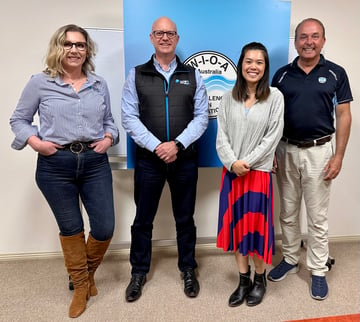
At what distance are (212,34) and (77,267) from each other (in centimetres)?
176

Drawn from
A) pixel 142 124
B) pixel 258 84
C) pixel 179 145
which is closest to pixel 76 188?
pixel 142 124

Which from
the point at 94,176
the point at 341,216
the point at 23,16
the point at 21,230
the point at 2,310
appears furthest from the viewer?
the point at 341,216

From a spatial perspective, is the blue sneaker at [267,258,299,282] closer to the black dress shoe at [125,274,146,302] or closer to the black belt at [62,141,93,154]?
the black dress shoe at [125,274,146,302]

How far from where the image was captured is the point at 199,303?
77.4 inches

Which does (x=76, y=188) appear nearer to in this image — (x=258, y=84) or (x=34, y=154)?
(x=34, y=154)

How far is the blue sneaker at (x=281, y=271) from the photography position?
7.30ft

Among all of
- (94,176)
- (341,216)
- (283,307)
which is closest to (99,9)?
(94,176)

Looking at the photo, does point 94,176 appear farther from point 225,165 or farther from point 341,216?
point 341,216

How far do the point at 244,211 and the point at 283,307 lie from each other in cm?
70

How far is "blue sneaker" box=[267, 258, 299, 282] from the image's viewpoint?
2225 millimetres

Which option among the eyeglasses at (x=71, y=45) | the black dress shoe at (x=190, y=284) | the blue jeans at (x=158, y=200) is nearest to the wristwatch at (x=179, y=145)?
the blue jeans at (x=158, y=200)

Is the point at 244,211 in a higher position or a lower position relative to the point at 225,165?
lower

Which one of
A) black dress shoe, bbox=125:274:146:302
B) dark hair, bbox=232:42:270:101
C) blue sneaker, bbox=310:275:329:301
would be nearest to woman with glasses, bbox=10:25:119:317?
black dress shoe, bbox=125:274:146:302

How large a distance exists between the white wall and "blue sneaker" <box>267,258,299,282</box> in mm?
519
